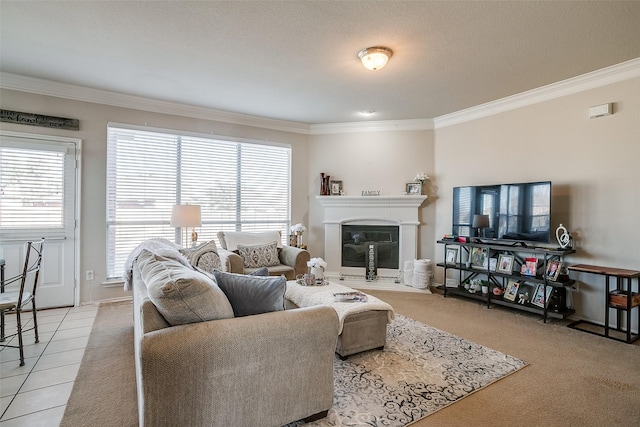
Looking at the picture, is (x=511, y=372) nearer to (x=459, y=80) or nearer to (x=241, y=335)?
(x=241, y=335)

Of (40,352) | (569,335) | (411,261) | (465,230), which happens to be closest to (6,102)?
(40,352)

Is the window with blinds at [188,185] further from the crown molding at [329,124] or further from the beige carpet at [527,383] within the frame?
the beige carpet at [527,383]

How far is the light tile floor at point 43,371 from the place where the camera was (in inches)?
75.3

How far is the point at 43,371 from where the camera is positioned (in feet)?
7.82

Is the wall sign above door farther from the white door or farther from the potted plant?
the potted plant

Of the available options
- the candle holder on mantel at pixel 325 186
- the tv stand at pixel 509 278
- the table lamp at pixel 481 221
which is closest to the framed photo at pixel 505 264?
the tv stand at pixel 509 278

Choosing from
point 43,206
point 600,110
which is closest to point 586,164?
point 600,110

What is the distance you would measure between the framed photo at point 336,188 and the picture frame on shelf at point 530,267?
288cm

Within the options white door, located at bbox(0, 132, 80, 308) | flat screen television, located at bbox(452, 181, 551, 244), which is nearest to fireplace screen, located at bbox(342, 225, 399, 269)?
flat screen television, located at bbox(452, 181, 551, 244)

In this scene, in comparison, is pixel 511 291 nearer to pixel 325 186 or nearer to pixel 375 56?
pixel 325 186

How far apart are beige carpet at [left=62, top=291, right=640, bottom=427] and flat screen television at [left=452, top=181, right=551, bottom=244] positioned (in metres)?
1.07

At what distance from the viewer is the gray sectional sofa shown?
1351 millimetres

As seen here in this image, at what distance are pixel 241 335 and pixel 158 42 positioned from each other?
2743 millimetres

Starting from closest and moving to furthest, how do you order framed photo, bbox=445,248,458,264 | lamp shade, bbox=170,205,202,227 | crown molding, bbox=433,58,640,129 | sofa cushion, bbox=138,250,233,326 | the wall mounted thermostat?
sofa cushion, bbox=138,250,233,326
crown molding, bbox=433,58,640,129
the wall mounted thermostat
lamp shade, bbox=170,205,202,227
framed photo, bbox=445,248,458,264
